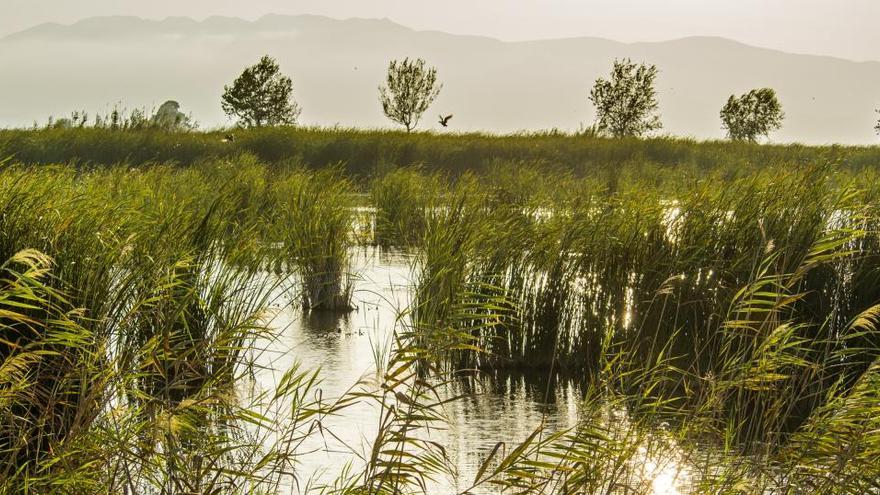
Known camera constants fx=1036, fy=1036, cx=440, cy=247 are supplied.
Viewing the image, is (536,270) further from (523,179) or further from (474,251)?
(523,179)

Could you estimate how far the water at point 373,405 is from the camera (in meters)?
4.96

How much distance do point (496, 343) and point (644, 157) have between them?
1769 centimetres

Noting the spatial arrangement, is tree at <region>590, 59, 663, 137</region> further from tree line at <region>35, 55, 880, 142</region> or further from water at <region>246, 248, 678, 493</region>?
water at <region>246, 248, 678, 493</region>

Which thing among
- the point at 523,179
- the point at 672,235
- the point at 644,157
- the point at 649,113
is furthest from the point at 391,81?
the point at 672,235

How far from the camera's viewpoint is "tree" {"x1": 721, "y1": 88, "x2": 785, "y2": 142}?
49406 millimetres

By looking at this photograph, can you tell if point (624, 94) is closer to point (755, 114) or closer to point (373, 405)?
point (755, 114)

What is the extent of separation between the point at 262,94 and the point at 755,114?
23.6 metres

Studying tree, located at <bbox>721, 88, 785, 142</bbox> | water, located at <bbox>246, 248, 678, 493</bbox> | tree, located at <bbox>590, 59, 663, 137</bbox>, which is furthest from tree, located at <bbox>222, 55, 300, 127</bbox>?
water, located at <bbox>246, 248, 678, 493</bbox>

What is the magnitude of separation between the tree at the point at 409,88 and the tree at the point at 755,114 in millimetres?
14407

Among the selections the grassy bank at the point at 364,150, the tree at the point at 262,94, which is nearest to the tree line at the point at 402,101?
the tree at the point at 262,94

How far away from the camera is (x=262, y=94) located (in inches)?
1886

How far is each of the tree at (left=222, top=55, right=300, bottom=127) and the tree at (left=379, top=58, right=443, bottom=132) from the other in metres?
4.60

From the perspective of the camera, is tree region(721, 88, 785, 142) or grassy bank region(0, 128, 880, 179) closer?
grassy bank region(0, 128, 880, 179)

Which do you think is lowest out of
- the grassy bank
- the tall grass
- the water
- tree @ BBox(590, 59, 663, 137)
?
the water
